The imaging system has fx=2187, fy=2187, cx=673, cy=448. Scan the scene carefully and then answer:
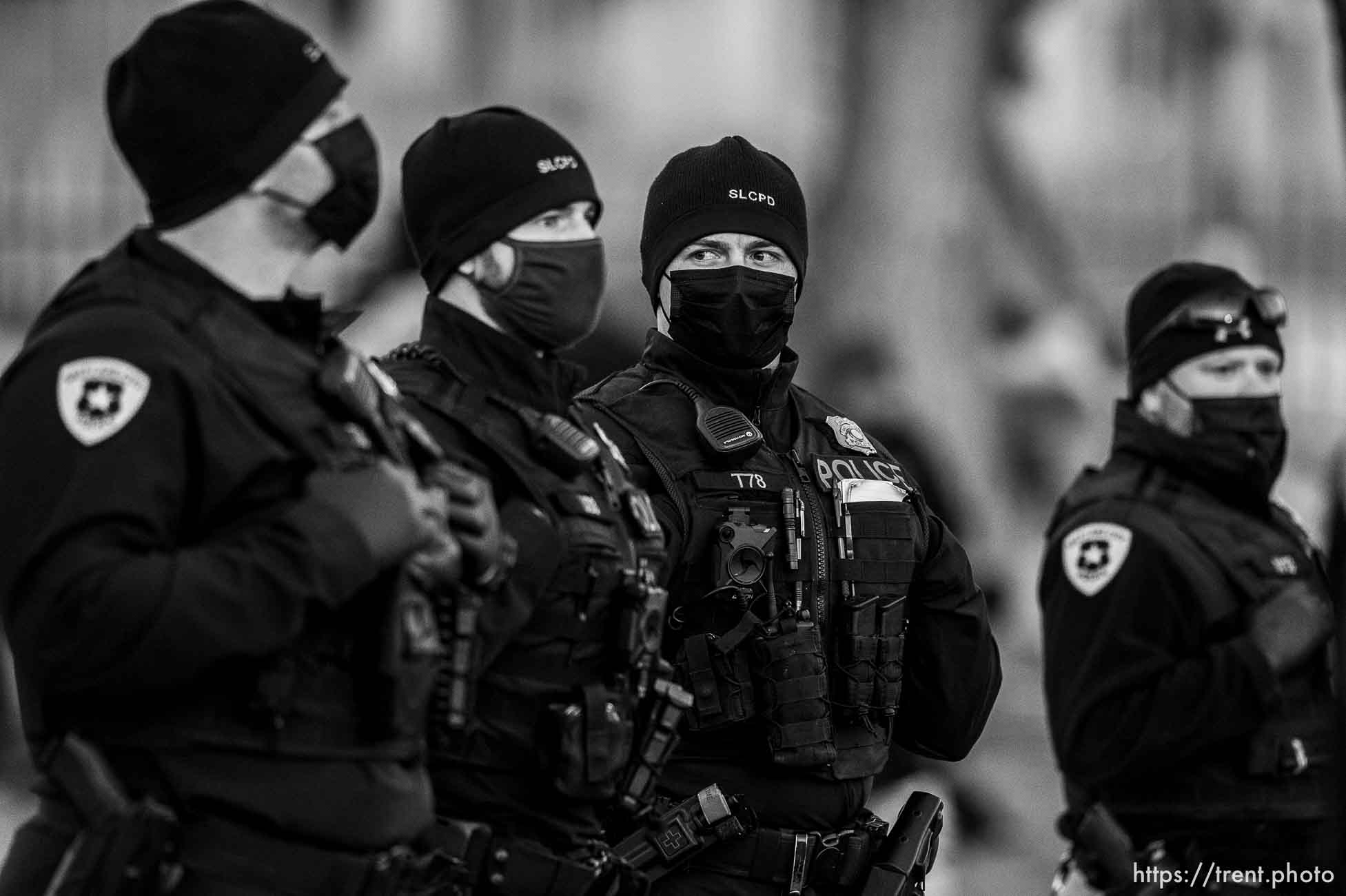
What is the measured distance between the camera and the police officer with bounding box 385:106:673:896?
4.12 metres

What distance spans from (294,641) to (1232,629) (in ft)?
9.27

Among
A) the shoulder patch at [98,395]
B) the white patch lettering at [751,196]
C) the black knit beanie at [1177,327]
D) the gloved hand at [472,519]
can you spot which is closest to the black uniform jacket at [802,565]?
the white patch lettering at [751,196]

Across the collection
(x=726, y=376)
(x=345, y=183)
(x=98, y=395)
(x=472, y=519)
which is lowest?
(x=726, y=376)

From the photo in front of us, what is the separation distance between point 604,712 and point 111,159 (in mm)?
5055

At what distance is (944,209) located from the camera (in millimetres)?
9250

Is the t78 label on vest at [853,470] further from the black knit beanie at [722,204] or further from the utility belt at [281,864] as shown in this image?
the utility belt at [281,864]

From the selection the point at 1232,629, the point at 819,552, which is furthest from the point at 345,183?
the point at 1232,629

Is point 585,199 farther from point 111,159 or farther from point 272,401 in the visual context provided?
point 111,159

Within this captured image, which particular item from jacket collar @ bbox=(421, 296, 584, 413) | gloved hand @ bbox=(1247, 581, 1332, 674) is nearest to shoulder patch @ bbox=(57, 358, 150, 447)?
jacket collar @ bbox=(421, 296, 584, 413)

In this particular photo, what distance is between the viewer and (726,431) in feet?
16.5

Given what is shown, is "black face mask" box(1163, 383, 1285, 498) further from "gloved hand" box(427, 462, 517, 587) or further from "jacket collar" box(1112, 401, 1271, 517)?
"gloved hand" box(427, 462, 517, 587)

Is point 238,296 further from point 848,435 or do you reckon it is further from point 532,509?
point 848,435

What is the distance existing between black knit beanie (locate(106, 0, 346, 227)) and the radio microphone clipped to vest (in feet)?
5.32

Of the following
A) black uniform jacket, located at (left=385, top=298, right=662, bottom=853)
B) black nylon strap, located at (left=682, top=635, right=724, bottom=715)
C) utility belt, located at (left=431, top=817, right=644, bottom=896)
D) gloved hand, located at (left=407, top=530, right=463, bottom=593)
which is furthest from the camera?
black nylon strap, located at (left=682, top=635, right=724, bottom=715)
